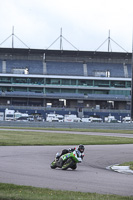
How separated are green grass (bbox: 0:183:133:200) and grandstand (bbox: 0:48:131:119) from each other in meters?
84.9

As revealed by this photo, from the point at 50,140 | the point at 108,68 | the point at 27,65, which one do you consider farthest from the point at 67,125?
the point at 108,68

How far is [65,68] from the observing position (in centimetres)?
10362

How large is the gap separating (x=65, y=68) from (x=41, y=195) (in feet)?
310

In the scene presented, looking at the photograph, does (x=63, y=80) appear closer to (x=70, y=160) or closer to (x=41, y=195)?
(x=70, y=160)

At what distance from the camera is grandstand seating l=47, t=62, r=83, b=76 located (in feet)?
335

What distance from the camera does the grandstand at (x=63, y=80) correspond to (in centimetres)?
9906

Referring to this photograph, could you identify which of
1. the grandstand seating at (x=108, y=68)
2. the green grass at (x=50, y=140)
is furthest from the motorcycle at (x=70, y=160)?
the grandstand seating at (x=108, y=68)

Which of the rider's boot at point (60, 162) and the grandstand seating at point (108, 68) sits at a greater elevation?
the grandstand seating at point (108, 68)

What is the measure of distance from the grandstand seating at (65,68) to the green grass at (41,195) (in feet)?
300

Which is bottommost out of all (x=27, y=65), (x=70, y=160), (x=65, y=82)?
(x=70, y=160)

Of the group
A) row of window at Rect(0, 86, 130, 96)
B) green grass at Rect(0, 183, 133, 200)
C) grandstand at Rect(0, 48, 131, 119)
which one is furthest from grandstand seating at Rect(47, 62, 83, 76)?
green grass at Rect(0, 183, 133, 200)

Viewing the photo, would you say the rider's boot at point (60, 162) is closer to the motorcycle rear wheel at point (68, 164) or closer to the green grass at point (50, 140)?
the motorcycle rear wheel at point (68, 164)

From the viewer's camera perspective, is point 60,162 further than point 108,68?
No

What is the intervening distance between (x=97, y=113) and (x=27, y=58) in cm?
2462
